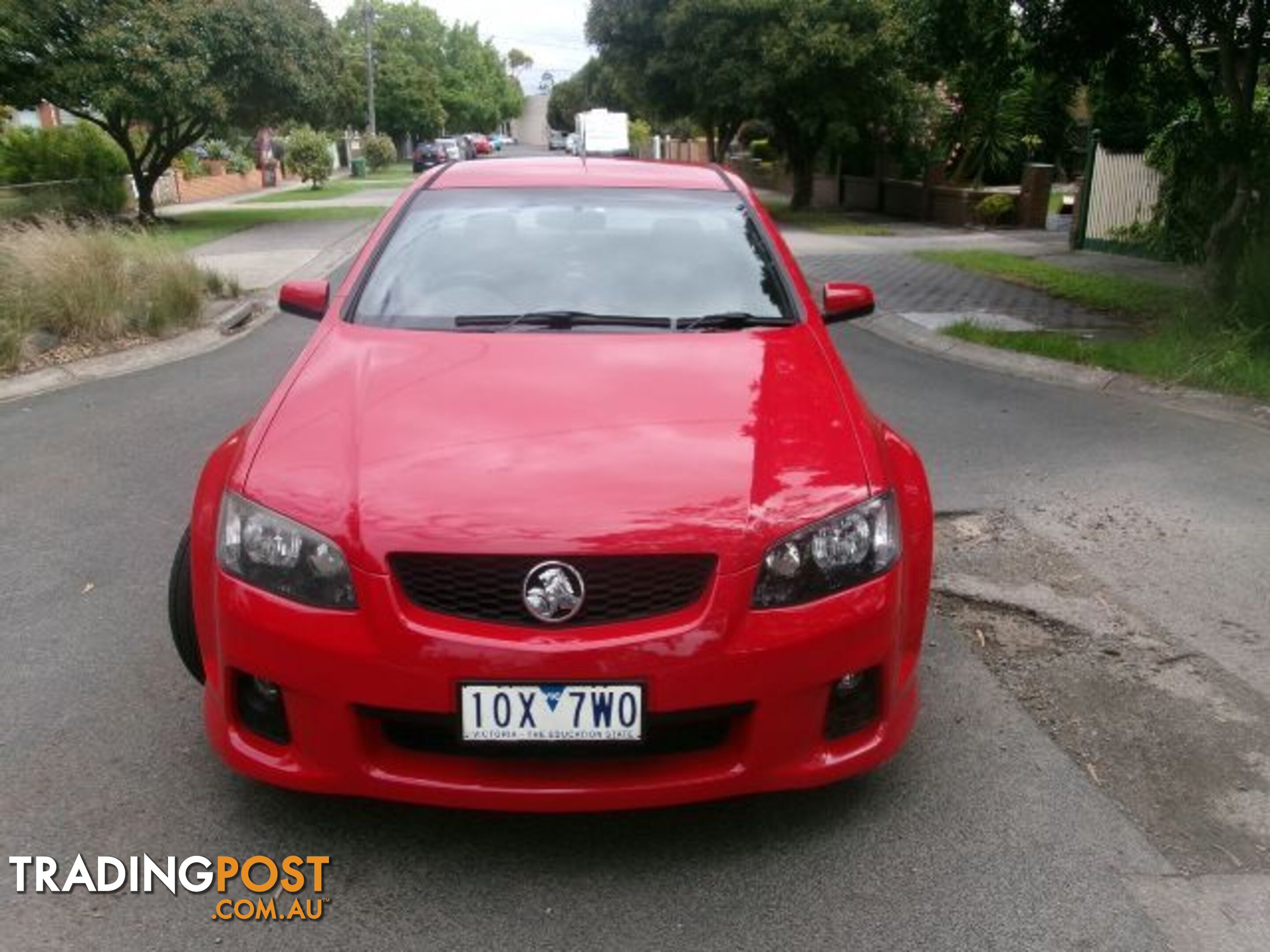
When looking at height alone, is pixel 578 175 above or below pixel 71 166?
above

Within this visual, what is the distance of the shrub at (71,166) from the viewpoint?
21156 mm

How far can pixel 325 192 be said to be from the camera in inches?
1427

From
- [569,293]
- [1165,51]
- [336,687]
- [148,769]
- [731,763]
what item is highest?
[1165,51]

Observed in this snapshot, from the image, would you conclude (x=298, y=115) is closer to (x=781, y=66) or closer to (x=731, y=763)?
(x=781, y=66)

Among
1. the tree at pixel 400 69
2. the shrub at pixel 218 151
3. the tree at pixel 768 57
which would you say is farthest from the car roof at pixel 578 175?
the tree at pixel 400 69

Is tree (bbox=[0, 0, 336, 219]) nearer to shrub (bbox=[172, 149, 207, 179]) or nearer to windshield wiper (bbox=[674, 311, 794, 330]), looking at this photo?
shrub (bbox=[172, 149, 207, 179])

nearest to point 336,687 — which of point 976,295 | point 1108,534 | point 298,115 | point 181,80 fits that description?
point 1108,534

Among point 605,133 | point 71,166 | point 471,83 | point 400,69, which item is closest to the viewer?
point 71,166

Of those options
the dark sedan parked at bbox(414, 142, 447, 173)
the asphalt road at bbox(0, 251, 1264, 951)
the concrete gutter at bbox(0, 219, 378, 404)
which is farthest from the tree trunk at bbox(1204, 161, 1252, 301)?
the dark sedan parked at bbox(414, 142, 447, 173)

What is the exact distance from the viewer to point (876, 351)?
31.8 ft

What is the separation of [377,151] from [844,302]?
175 ft

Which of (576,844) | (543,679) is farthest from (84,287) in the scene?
(543,679)

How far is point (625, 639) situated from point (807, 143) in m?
25.8

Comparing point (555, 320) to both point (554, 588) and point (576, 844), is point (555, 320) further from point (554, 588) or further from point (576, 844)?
point (576, 844)
